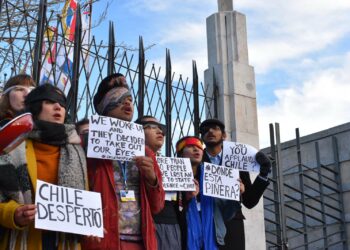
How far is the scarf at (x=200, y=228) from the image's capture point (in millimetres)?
4242

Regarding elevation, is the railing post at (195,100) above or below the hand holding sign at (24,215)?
above

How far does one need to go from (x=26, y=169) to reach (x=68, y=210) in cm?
32

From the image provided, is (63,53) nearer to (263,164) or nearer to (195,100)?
(195,100)

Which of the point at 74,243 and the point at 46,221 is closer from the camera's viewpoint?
the point at 46,221

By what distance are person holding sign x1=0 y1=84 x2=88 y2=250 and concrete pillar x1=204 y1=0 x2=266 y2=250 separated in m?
4.35

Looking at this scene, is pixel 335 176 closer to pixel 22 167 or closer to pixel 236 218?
pixel 236 218

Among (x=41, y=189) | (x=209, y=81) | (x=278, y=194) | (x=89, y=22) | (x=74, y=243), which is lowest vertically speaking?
(x=74, y=243)

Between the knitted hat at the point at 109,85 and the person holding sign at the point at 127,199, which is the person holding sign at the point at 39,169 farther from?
the knitted hat at the point at 109,85

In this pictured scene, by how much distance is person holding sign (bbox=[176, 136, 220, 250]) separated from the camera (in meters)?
4.27

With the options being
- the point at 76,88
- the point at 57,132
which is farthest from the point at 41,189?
the point at 76,88

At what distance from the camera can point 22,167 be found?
8.92ft

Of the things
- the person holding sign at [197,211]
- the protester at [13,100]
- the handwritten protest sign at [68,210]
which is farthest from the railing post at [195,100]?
the handwritten protest sign at [68,210]

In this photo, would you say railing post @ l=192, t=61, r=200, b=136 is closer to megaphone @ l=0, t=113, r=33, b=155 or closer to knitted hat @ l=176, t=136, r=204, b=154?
knitted hat @ l=176, t=136, r=204, b=154

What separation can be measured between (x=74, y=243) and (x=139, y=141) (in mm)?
921
